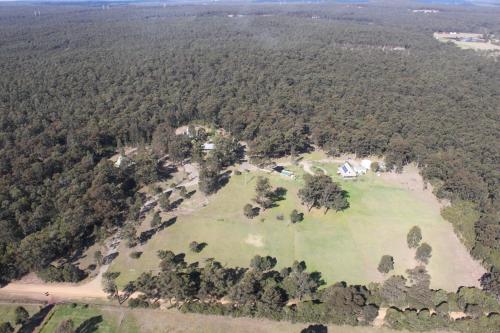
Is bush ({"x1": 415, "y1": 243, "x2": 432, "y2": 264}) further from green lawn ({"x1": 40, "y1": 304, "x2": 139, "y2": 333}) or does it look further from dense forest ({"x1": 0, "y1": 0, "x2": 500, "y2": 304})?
green lawn ({"x1": 40, "y1": 304, "x2": 139, "y2": 333})

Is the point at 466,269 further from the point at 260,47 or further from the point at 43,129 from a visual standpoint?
the point at 260,47

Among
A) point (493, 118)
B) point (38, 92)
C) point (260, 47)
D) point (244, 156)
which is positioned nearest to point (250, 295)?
point (244, 156)

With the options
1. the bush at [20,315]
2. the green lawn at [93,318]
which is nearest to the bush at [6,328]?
the bush at [20,315]

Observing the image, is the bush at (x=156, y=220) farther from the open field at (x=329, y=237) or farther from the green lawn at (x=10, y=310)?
the green lawn at (x=10, y=310)

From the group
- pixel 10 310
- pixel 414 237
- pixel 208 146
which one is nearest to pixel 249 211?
pixel 414 237

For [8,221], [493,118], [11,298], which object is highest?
[493,118]

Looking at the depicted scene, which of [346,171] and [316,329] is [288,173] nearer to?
[346,171]
